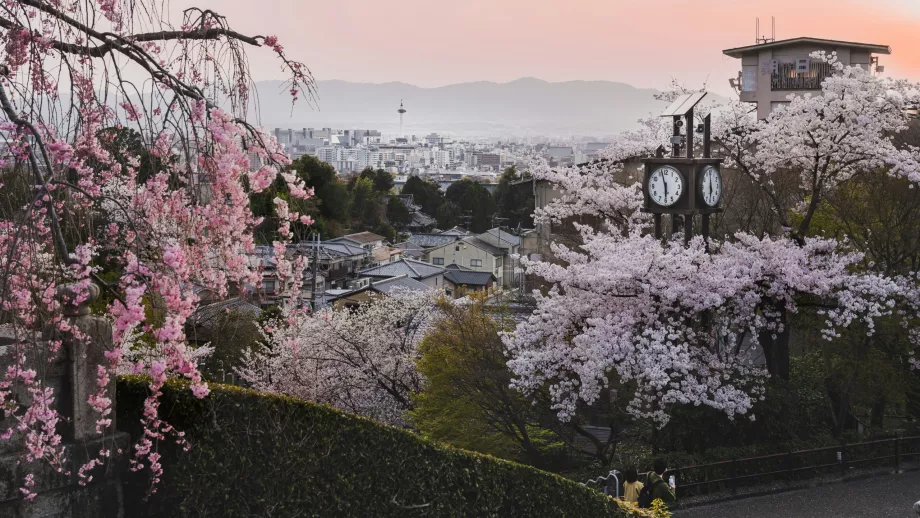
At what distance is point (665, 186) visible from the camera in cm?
1277

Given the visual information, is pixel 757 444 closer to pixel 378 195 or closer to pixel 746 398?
pixel 746 398

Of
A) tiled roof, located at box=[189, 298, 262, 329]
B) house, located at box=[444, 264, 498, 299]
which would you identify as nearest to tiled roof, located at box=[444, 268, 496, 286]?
house, located at box=[444, 264, 498, 299]

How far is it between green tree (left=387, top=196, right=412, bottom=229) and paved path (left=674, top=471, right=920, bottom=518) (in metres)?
61.9

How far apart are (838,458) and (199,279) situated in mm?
10308

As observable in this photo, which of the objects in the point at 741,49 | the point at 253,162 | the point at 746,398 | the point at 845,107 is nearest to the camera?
the point at 253,162

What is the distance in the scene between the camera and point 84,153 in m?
5.43

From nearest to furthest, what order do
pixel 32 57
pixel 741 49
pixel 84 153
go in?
pixel 32 57
pixel 84 153
pixel 741 49

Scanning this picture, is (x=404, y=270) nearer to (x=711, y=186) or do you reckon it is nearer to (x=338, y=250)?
(x=338, y=250)

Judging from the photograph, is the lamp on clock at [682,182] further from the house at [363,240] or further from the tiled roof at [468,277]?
the house at [363,240]

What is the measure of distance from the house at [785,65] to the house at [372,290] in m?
14.5

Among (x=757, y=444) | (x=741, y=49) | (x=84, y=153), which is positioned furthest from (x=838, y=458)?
(x=741, y=49)

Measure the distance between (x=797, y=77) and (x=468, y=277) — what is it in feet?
60.5

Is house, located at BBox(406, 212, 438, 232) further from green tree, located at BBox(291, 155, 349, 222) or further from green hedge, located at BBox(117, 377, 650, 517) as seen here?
green hedge, located at BBox(117, 377, 650, 517)

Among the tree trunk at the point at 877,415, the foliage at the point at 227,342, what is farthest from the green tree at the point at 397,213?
the tree trunk at the point at 877,415
